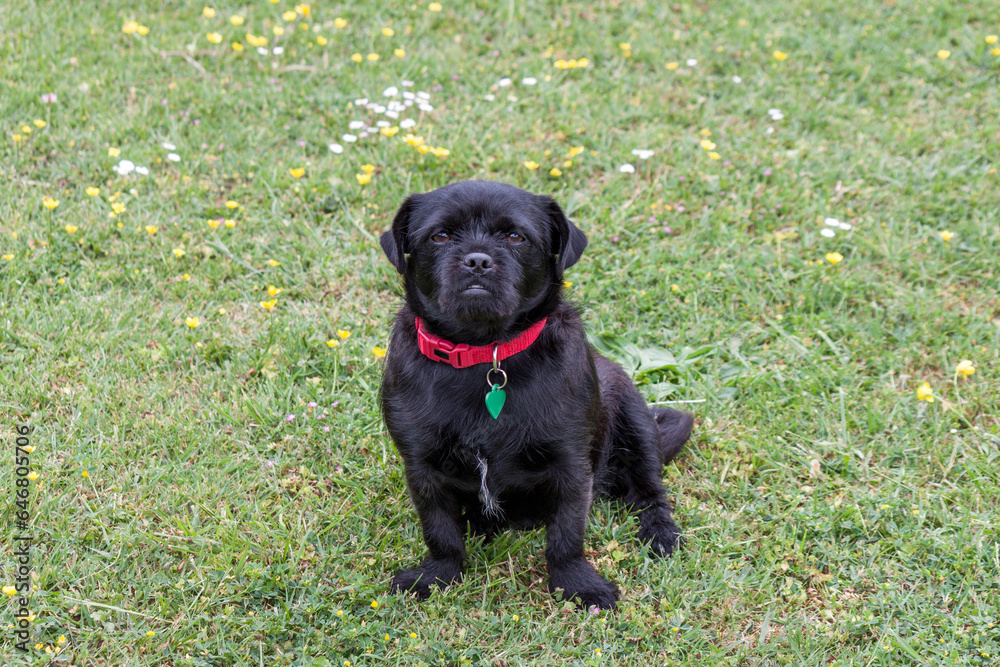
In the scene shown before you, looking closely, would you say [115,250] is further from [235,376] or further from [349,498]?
[349,498]

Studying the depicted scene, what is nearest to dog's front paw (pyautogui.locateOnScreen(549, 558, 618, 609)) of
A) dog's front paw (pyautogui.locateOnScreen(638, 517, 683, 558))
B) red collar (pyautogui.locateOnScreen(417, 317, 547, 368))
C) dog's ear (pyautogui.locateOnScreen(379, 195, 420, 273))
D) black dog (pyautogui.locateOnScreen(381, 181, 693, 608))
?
black dog (pyautogui.locateOnScreen(381, 181, 693, 608))

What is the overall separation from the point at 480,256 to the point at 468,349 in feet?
1.10

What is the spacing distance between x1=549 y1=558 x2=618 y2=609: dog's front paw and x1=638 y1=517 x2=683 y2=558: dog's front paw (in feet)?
0.95

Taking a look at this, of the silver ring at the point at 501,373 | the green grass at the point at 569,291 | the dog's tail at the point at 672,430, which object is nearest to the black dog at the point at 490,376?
the silver ring at the point at 501,373

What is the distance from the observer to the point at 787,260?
4633 millimetres

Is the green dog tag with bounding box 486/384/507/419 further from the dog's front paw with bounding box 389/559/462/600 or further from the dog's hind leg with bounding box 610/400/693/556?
the dog's hind leg with bounding box 610/400/693/556

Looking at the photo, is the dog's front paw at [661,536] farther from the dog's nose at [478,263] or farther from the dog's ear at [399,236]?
the dog's ear at [399,236]

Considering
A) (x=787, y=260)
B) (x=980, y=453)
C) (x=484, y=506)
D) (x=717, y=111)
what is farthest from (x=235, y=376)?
(x=717, y=111)

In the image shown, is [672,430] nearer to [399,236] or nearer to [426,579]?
[426,579]

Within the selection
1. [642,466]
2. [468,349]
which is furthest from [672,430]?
[468,349]

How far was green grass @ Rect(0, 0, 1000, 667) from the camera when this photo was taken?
292cm

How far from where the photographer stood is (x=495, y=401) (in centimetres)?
275

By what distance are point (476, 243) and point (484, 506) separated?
101cm

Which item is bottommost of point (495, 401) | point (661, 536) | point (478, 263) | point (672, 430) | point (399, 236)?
point (661, 536)
